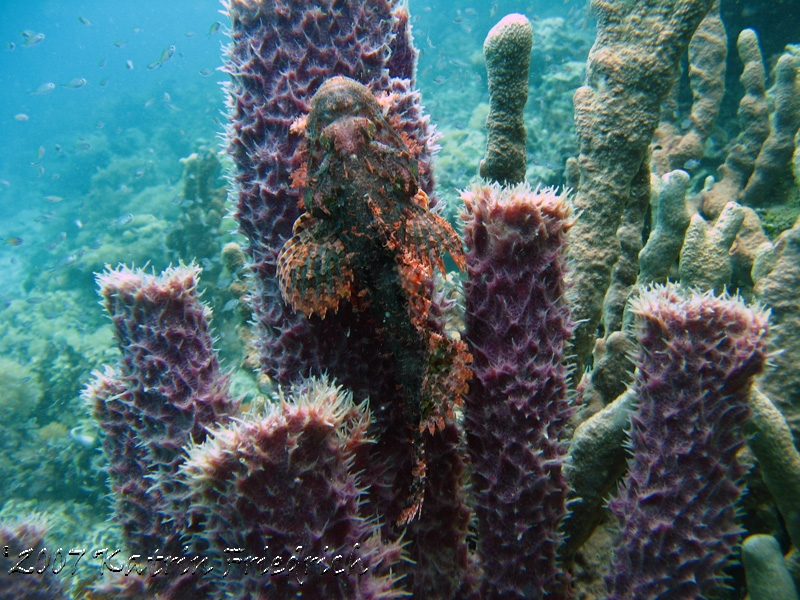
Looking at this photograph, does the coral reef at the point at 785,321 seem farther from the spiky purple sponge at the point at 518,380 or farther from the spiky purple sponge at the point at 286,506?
the spiky purple sponge at the point at 286,506

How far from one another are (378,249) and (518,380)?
3.59 ft

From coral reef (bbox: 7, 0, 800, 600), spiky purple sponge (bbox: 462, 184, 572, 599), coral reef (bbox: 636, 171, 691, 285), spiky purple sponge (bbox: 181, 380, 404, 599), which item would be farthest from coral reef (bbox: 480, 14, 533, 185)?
spiky purple sponge (bbox: 181, 380, 404, 599)

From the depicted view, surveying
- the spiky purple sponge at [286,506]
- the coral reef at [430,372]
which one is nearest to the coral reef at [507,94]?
the coral reef at [430,372]

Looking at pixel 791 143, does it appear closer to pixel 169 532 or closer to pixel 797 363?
pixel 797 363

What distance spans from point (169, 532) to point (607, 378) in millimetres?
3391

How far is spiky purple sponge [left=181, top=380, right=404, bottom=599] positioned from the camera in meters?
1.79

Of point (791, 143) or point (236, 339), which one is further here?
→ point (236, 339)

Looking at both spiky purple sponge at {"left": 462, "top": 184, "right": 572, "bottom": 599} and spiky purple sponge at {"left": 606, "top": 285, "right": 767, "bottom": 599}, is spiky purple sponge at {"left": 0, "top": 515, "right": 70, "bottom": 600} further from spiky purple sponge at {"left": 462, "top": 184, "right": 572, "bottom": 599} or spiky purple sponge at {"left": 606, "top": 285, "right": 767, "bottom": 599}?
spiky purple sponge at {"left": 606, "top": 285, "right": 767, "bottom": 599}

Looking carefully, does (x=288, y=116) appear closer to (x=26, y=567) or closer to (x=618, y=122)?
(x=618, y=122)

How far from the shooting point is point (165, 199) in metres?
18.1

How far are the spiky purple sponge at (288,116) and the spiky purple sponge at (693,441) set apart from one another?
1616 millimetres

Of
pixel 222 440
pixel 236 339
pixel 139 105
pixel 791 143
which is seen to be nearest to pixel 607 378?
Result: pixel 222 440

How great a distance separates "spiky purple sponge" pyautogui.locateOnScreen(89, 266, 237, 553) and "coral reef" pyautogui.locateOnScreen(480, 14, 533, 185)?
8.55ft

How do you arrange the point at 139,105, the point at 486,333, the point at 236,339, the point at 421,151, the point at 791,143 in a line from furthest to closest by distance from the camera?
the point at 139,105 < the point at 236,339 < the point at 791,143 < the point at 421,151 < the point at 486,333
